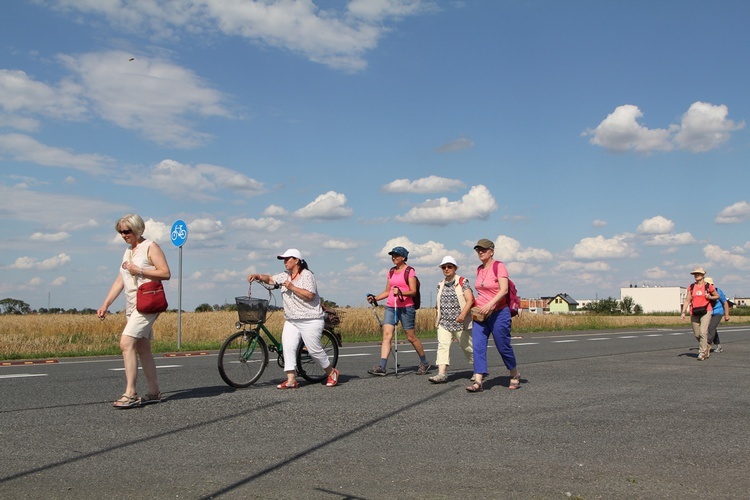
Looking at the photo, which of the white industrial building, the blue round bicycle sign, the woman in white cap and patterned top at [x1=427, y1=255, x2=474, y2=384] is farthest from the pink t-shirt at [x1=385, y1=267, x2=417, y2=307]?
the white industrial building

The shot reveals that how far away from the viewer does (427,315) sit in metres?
36.2

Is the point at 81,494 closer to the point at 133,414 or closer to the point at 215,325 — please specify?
the point at 133,414

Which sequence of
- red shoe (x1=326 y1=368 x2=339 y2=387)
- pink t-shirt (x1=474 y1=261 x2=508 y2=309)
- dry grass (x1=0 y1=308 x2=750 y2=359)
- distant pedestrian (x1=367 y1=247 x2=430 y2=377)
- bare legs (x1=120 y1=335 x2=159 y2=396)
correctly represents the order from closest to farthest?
bare legs (x1=120 y1=335 x2=159 y2=396) → pink t-shirt (x1=474 y1=261 x2=508 y2=309) → red shoe (x1=326 y1=368 x2=339 y2=387) → distant pedestrian (x1=367 y1=247 x2=430 y2=377) → dry grass (x1=0 y1=308 x2=750 y2=359)

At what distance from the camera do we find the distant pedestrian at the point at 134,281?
8617 mm

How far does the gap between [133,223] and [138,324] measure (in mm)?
1117

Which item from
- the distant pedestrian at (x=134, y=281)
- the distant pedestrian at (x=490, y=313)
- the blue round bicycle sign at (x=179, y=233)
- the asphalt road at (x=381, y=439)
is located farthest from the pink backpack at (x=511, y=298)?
the blue round bicycle sign at (x=179, y=233)

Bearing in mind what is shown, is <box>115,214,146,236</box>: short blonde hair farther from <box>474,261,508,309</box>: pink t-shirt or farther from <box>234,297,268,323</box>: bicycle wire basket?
<box>474,261,508,309</box>: pink t-shirt

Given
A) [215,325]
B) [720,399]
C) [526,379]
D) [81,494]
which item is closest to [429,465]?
[81,494]

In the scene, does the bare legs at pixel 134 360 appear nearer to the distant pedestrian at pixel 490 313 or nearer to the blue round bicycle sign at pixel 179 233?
the distant pedestrian at pixel 490 313

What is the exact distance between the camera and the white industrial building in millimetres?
175875

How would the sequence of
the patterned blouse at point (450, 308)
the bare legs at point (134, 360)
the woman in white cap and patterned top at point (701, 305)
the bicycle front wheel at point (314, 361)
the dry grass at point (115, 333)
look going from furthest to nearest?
the dry grass at point (115, 333) < the woman in white cap and patterned top at point (701, 305) < the patterned blouse at point (450, 308) < the bicycle front wheel at point (314, 361) < the bare legs at point (134, 360)

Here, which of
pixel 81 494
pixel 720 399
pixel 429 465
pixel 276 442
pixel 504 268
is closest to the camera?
pixel 81 494

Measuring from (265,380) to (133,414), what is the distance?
3.30 meters

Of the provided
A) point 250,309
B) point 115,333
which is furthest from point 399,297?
point 115,333
